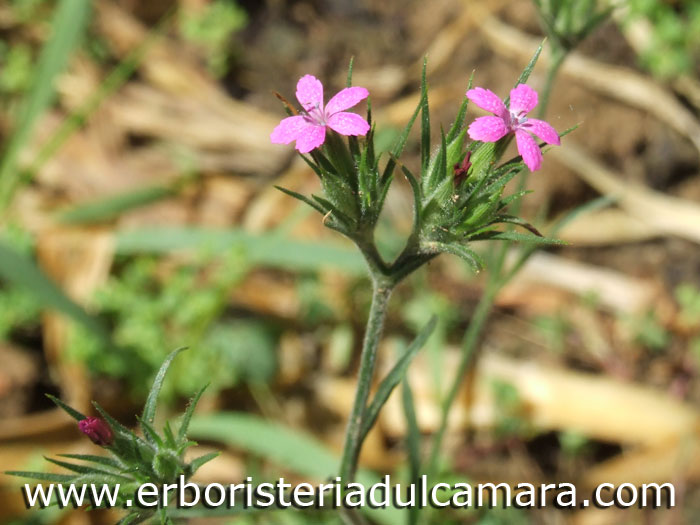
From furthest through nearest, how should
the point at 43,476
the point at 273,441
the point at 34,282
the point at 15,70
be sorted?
the point at 15,70, the point at 273,441, the point at 34,282, the point at 43,476

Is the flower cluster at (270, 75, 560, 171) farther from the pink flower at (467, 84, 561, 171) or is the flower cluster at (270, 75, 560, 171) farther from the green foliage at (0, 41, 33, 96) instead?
the green foliage at (0, 41, 33, 96)

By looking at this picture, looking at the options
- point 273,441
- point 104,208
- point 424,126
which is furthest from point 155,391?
point 104,208

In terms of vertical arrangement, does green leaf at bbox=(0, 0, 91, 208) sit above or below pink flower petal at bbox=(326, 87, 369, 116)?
above

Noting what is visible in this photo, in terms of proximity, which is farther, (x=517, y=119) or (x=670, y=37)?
(x=670, y=37)

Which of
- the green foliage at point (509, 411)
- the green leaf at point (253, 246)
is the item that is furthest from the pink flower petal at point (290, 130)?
the green foliage at point (509, 411)

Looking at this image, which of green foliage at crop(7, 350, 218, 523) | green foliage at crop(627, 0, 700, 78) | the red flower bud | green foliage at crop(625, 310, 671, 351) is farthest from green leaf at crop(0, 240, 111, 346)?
green foliage at crop(627, 0, 700, 78)

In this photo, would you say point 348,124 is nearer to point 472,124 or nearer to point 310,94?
point 310,94
